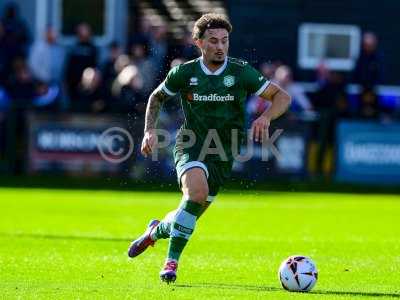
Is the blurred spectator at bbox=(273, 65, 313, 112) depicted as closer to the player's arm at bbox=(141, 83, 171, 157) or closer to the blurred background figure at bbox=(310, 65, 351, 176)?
the blurred background figure at bbox=(310, 65, 351, 176)

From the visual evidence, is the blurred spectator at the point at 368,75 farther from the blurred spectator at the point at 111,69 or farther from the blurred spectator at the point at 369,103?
the blurred spectator at the point at 111,69

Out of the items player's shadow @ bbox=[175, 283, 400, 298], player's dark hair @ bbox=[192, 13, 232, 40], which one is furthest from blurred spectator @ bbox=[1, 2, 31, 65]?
player's shadow @ bbox=[175, 283, 400, 298]

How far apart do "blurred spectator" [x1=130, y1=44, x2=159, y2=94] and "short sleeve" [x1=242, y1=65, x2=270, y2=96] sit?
40.4ft

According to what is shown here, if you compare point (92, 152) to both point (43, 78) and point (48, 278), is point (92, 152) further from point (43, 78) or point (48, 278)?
point (48, 278)

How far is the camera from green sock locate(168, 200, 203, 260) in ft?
31.7

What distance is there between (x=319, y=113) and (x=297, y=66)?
4.76 m

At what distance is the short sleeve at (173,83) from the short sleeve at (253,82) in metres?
0.55

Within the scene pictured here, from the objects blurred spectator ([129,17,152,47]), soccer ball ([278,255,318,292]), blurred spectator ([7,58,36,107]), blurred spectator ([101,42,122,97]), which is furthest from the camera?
blurred spectator ([129,17,152,47])

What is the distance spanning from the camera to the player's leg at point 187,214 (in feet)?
31.7

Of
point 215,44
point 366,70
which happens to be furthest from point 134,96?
point 215,44

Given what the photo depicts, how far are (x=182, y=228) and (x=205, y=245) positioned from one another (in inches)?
134

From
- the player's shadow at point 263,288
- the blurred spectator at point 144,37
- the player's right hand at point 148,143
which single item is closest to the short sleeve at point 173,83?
the player's right hand at point 148,143

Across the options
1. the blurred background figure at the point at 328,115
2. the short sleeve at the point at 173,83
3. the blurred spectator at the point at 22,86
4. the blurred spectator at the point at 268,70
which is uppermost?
the short sleeve at the point at 173,83

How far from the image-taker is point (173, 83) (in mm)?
10188
